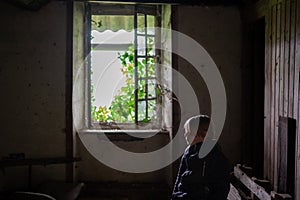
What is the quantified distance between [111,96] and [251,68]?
4.68 feet

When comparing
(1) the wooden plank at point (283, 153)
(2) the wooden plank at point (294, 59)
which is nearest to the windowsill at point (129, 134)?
(1) the wooden plank at point (283, 153)

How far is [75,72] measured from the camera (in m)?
3.44

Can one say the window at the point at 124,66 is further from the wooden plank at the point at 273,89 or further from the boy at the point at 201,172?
the boy at the point at 201,172

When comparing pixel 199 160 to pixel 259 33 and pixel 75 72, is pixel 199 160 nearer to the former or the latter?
pixel 259 33

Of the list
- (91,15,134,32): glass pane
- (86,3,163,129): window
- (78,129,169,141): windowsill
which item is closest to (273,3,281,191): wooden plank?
(78,129,169,141): windowsill

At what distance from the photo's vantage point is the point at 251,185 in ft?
8.85

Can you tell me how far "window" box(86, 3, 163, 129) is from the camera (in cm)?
368

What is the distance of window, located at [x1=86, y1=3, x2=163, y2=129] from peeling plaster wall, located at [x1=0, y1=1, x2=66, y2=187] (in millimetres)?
474

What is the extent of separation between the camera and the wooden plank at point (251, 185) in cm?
247

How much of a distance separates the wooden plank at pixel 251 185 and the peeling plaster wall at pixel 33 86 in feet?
5.03

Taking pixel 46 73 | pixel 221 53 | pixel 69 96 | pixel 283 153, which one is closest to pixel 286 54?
pixel 283 153

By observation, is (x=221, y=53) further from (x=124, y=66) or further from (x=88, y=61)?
(x=88, y=61)

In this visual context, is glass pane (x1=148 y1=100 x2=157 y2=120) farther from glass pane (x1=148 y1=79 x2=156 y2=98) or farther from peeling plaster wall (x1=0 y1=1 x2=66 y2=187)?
peeling plaster wall (x1=0 y1=1 x2=66 y2=187)

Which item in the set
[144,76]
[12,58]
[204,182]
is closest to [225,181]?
[204,182]
